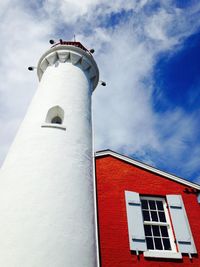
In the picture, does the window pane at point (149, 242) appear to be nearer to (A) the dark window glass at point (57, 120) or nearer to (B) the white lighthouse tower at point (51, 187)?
(B) the white lighthouse tower at point (51, 187)

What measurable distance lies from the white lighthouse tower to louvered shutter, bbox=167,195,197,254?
2634 millimetres

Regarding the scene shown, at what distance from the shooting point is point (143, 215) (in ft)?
25.2

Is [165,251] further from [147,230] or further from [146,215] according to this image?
[146,215]

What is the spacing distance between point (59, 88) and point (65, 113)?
4.61 feet

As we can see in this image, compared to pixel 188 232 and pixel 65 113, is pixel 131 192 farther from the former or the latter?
pixel 65 113

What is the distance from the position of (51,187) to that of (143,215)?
3220 mm

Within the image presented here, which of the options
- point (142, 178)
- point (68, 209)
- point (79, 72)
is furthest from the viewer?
point (79, 72)

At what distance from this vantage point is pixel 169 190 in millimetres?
8344

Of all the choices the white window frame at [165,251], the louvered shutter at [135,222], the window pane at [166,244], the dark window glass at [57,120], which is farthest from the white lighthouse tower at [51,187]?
the window pane at [166,244]

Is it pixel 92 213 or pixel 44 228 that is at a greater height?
pixel 92 213

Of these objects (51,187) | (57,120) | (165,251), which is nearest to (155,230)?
(165,251)

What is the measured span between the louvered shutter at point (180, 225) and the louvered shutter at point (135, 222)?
101 cm

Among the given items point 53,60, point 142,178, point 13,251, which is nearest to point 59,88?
point 53,60

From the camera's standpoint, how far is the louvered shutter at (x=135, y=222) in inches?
265
